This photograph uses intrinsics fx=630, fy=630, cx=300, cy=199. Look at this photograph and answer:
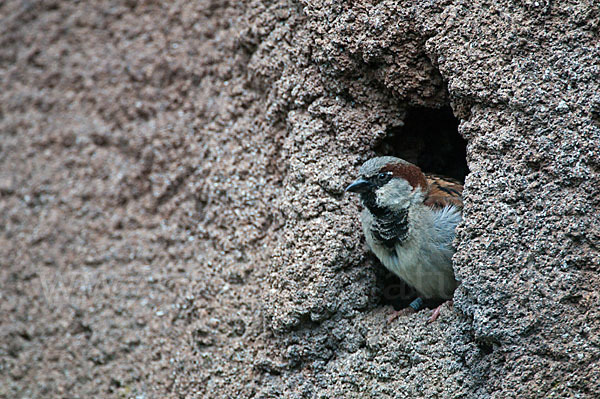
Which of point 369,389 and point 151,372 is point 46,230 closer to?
point 151,372

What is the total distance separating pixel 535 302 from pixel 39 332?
2217 millimetres

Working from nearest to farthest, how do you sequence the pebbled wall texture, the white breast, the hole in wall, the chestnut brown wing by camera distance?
1. the pebbled wall texture
2. the white breast
3. the chestnut brown wing
4. the hole in wall

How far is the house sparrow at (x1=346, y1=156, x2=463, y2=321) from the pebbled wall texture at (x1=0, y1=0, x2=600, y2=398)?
103 millimetres

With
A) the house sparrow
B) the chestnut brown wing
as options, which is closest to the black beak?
the house sparrow

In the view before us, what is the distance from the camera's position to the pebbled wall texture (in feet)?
6.12

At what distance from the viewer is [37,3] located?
3520mm

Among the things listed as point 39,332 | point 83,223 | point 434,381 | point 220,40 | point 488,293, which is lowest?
point 39,332

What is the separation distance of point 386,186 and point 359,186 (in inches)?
4.1

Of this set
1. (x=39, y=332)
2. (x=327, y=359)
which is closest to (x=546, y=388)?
(x=327, y=359)

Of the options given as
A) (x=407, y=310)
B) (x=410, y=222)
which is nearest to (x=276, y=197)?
(x=410, y=222)

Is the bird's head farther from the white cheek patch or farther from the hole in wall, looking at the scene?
the hole in wall

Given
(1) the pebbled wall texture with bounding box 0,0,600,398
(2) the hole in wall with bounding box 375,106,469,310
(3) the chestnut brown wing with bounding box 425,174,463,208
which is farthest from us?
(2) the hole in wall with bounding box 375,106,469,310

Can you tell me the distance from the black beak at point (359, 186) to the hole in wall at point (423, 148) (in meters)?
0.25

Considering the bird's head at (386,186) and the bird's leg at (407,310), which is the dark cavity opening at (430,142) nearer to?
the bird's head at (386,186)
